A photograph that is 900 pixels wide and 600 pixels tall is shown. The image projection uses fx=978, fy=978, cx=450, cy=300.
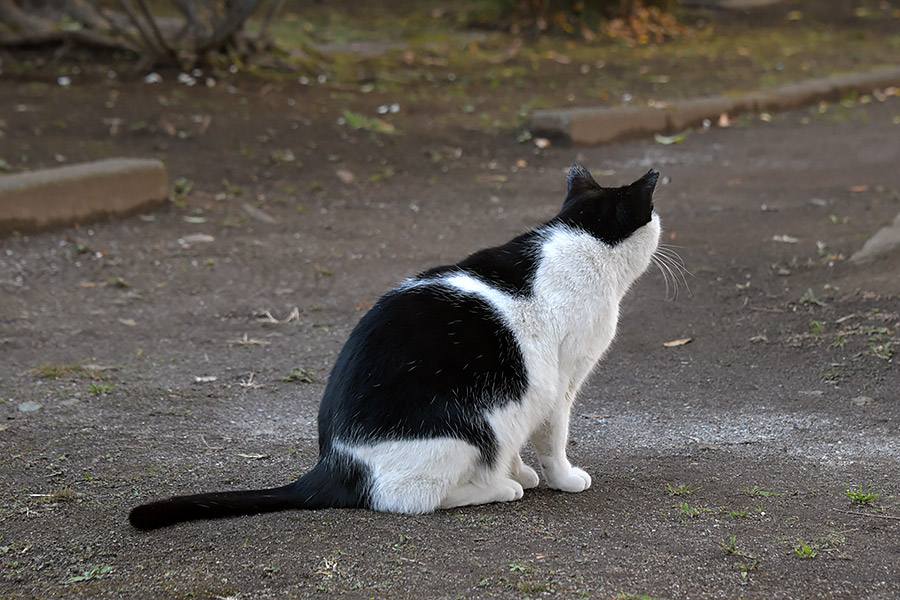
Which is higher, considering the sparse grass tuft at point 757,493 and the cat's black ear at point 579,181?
the cat's black ear at point 579,181

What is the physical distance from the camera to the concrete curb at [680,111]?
321 inches

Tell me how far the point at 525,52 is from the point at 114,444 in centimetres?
860

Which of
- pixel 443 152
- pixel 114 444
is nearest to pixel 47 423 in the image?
pixel 114 444

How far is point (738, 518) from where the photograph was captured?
9.41ft

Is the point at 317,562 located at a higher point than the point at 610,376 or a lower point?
higher

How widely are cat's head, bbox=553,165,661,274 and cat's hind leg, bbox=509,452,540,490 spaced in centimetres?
76

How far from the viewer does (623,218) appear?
3160mm

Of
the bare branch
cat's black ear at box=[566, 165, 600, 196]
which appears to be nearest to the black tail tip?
cat's black ear at box=[566, 165, 600, 196]

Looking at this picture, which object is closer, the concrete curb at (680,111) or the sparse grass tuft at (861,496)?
the sparse grass tuft at (861,496)

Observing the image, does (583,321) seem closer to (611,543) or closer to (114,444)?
(611,543)

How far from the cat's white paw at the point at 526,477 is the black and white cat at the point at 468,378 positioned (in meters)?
0.06

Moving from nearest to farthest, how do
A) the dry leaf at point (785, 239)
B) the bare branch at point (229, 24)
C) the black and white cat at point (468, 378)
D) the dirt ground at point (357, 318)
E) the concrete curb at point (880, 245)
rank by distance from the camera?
the dirt ground at point (357, 318)
the black and white cat at point (468, 378)
the concrete curb at point (880, 245)
the dry leaf at point (785, 239)
the bare branch at point (229, 24)

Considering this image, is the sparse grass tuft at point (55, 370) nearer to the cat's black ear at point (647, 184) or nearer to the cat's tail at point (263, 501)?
the cat's tail at point (263, 501)

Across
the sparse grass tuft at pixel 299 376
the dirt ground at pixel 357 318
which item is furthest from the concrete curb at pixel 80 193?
the sparse grass tuft at pixel 299 376
